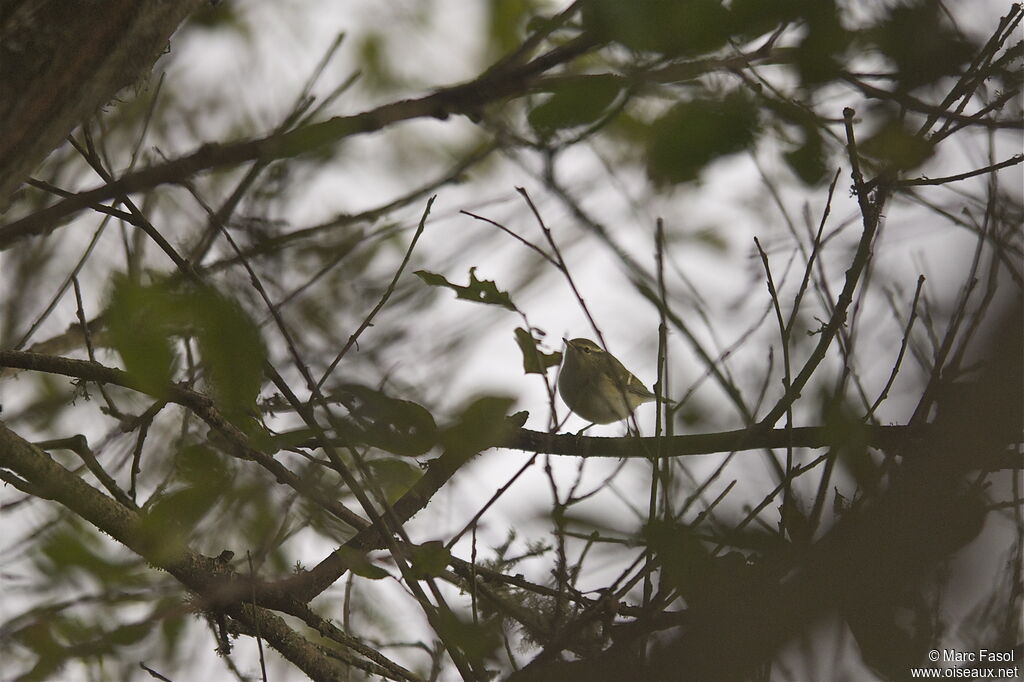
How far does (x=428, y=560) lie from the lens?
1413 mm

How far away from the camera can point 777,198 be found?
2057 millimetres

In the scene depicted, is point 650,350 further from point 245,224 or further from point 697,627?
point 697,627

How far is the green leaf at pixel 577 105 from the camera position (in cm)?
112

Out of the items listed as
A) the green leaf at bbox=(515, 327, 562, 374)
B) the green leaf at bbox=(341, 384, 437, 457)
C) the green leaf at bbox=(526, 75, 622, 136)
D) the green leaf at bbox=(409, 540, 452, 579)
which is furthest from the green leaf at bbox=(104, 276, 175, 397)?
the green leaf at bbox=(515, 327, 562, 374)

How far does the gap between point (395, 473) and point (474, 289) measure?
0.46 m

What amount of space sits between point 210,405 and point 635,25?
1368 mm

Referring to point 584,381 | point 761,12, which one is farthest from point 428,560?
point 584,381

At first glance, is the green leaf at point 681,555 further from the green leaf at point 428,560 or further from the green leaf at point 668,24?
the green leaf at point 668,24

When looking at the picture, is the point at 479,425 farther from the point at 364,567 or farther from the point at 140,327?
the point at 364,567

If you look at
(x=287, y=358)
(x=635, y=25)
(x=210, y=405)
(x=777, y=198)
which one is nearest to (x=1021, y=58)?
(x=777, y=198)

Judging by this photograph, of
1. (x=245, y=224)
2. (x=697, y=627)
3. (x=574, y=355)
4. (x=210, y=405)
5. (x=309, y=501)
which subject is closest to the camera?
(x=697, y=627)

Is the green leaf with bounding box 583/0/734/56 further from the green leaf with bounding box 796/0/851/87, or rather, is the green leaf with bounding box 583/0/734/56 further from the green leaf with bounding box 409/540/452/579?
the green leaf with bounding box 409/540/452/579

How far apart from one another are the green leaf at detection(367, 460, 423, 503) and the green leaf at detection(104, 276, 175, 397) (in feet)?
1.50

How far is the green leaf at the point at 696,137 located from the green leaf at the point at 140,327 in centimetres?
61
